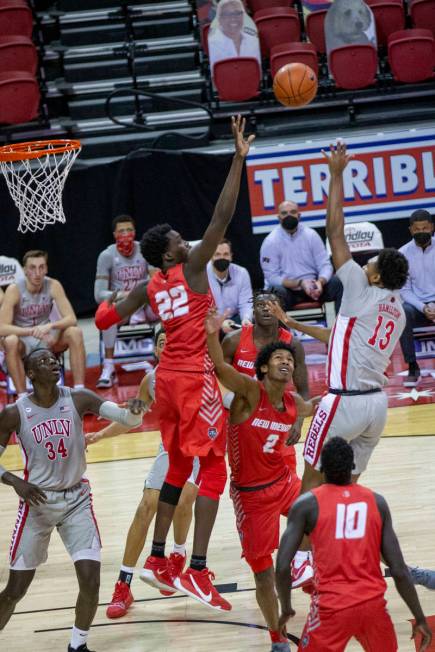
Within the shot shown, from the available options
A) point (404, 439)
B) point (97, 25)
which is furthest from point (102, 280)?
point (97, 25)

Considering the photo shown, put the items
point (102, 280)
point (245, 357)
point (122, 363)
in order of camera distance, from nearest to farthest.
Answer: point (245, 357) → point (102, 280) → point (122, 363)

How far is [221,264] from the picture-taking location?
11320 mm

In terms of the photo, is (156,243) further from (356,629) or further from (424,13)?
(424,13)

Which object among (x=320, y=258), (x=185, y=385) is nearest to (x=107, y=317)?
(x=185, y=385)

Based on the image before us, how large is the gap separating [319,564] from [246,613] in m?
1.97

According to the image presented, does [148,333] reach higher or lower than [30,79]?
lower

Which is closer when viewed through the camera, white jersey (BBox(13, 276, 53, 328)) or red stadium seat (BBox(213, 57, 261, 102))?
white jersey (BBox(13, 276, 53, 328))

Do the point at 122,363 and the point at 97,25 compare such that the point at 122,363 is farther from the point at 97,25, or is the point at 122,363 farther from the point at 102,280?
the point at 97,25

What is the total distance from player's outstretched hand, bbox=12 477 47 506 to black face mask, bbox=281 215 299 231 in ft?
21.3

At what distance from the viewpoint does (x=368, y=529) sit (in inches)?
188

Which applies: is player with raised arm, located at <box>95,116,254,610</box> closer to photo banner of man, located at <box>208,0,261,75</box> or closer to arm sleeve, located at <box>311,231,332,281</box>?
arm sleeve, located at <box>311,231,332,281</box>

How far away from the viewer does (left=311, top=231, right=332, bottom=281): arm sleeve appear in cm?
1183

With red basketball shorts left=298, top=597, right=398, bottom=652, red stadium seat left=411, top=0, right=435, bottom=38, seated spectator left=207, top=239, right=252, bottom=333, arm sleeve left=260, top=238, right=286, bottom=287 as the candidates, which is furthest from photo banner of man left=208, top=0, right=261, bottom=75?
red basketball shorts left=298, top=597, right=398, bottom=652

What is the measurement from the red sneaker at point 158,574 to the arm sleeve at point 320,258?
591 centimetres
